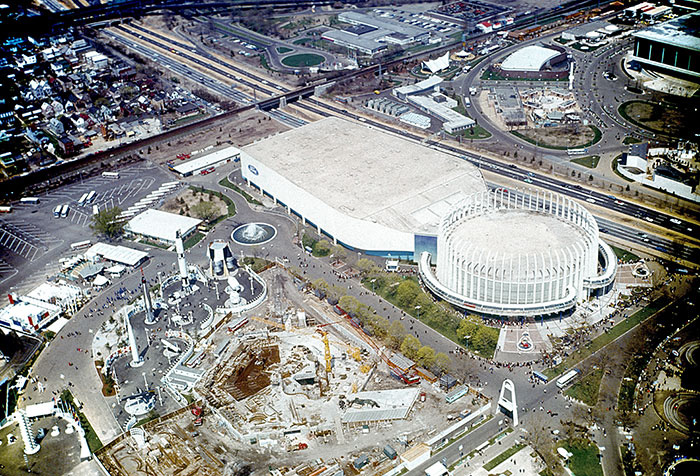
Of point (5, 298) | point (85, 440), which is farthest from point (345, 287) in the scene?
point (5, 298)

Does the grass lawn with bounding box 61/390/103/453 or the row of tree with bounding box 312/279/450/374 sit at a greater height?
the row of tree with bounding box 312/279/450/374

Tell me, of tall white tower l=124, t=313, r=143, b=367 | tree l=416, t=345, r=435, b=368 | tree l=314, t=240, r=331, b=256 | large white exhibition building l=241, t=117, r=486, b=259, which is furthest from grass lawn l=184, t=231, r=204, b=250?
tree l=416, t=345, r=435, b=368

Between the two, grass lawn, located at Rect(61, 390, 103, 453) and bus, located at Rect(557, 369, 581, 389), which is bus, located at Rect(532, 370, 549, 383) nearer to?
bus, located at Rect(557, 369, 581, 389)

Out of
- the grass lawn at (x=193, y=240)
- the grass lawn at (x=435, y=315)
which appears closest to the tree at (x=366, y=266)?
the grass lawn at (x=435, y=315)

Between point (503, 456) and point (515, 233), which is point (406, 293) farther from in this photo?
point (503, 456)

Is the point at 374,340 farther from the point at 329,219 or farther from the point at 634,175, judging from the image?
the point at 634,175

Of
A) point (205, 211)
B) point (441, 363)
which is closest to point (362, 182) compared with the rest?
point (205, 211)

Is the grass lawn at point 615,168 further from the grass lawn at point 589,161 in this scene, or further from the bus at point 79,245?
the bus at point 79,245
